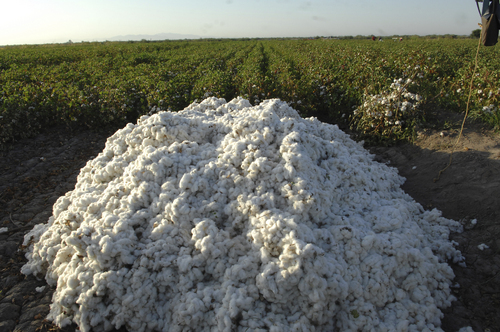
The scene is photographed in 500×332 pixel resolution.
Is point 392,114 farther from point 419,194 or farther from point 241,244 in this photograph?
point 241,244

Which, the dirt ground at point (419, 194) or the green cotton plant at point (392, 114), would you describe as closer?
the dirt ground at point (419, 194)

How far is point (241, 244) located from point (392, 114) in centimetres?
410

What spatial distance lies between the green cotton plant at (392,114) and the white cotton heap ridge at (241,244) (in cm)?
229

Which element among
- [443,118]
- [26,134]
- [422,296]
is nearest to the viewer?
[422,296]

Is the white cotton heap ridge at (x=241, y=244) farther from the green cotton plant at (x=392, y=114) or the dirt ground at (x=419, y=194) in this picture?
the green cotton plant at (x=392, y=114)

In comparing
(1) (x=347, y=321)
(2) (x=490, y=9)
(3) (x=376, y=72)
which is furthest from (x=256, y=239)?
(3) (x=376, y=72)

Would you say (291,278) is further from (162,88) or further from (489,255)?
(162,88)

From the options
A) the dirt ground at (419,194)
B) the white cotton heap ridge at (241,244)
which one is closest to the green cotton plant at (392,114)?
the dirt ground at (419,194)

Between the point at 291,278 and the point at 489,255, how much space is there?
2.15 meters

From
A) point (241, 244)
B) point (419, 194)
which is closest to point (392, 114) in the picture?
point (419, 194)

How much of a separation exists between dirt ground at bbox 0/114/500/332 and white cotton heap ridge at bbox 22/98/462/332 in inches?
6.7

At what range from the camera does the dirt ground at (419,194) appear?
89.6 inches

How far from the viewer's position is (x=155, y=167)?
2635 mm

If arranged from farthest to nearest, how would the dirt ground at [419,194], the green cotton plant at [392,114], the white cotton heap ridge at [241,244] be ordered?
the green cotton plant at [392,114]
the dirt ground at [419,194]
the white cotton heap ridge at [241,244]
